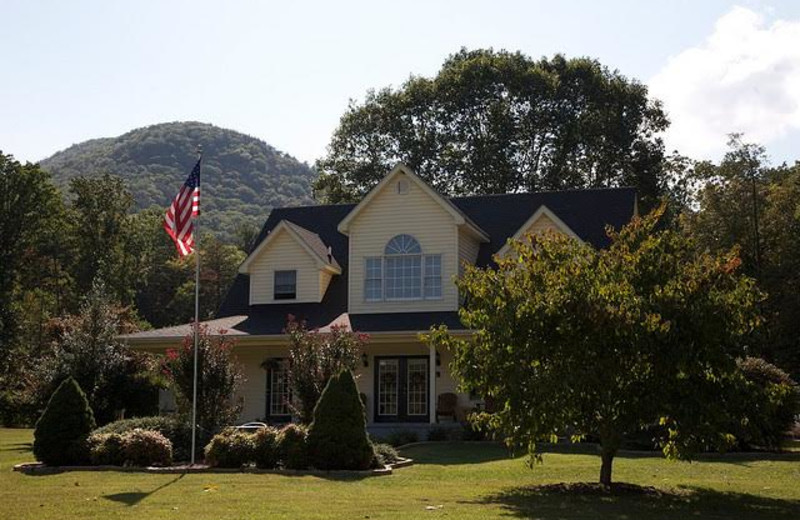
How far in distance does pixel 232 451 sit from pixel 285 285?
14036 mm

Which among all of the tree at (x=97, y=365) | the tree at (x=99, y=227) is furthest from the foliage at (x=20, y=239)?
the tree at (x=97, y=365)

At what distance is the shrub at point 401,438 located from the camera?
2428 cm

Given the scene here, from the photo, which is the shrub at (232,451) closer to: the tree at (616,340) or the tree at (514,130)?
the tree at (616,340)

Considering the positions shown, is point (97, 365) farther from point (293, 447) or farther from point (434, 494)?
point (434, 494)

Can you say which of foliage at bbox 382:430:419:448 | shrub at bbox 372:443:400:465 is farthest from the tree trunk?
foliage at bbox 382:430:419:448

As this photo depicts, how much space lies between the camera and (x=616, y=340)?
47.7 feet

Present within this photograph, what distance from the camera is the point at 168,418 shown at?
2109cm

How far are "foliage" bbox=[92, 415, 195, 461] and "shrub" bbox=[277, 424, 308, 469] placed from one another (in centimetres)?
287

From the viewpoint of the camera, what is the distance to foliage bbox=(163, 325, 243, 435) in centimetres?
2039

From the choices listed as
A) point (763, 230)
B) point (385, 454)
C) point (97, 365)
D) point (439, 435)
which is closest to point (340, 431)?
point (385, 454)

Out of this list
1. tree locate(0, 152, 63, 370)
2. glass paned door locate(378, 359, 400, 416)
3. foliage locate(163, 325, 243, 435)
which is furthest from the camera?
tree locate(0, 152, 63, 370)

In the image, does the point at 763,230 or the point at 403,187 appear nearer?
the point at 403,187

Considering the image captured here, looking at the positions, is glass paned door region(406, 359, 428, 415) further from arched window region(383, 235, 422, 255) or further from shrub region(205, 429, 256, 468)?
shrub region(205, 429, 256, 468)

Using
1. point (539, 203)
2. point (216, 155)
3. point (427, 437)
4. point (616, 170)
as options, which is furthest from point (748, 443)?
point (216, 155)
